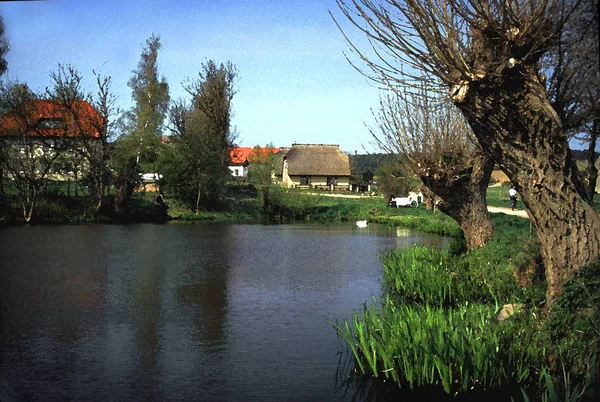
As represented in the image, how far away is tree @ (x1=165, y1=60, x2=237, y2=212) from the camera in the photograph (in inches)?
1454

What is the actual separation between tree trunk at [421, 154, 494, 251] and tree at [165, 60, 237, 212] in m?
24.2

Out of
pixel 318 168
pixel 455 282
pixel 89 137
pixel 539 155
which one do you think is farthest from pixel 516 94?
pixel 318 168

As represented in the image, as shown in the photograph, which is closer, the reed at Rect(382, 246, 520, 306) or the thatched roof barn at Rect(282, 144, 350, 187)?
the reed at Rect(382, 246, 520, 306)

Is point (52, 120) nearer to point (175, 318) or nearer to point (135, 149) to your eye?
point (135, 149)

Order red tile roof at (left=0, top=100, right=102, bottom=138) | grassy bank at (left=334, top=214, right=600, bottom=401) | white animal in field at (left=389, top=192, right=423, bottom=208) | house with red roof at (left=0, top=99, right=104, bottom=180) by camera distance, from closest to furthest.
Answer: grassy bank at (left=334, top=214, right=600, bottom=401) < house with red roof at (left=0, top=99, right=104, bottom=180) < red tile roof at (left=0, top=100, right=102, bottom=138) < white animal in field at (left=389, top=192, right=423, bottom=208)

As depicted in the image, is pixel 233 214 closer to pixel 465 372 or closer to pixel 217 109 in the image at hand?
pixel 217 109

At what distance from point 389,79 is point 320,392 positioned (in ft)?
12.3

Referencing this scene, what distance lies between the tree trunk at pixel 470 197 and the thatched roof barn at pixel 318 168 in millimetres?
A: 51794

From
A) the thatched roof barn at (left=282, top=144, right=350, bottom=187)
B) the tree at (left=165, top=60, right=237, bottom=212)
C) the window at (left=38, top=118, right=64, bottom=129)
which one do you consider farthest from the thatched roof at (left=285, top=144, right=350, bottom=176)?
the window at (left=38, top=118, right=64, bottom=129)

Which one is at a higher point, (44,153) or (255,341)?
(44,153)

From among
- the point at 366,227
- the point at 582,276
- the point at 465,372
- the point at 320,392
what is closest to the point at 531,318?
the point at 582,276

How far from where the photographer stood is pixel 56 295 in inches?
506

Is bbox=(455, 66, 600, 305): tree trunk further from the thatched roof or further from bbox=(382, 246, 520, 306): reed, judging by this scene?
the thatched roof

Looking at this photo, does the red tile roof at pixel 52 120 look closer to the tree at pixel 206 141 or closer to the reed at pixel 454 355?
the tree at pixel 206 141
